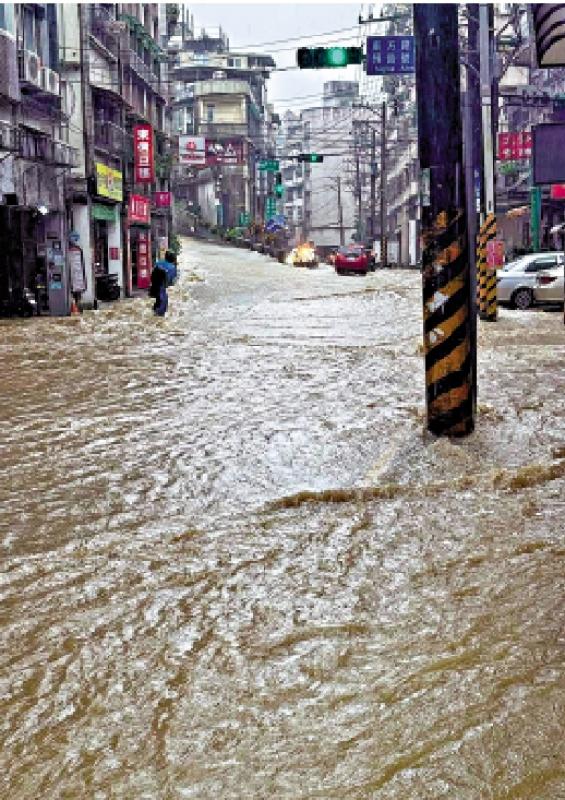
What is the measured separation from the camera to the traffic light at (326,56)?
69.5 ft

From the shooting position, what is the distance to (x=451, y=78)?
7695 mm

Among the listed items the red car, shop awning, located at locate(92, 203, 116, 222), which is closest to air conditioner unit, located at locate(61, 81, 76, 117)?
shop awning, located at locate(92, 203, 116, 222)

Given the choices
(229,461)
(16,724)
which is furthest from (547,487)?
(16,724)

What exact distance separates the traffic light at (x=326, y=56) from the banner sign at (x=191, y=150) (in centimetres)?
3303

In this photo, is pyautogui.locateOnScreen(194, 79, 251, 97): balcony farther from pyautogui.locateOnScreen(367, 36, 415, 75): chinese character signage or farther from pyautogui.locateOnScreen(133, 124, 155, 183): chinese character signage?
pyautogui.locateOnScreen(367, 36, 415, 75): chinese character signage

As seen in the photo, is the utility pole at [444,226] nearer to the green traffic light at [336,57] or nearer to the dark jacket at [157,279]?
the green traffic light at [336,57]

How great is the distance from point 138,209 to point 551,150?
84.4 ft

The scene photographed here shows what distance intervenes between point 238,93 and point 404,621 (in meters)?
78.1

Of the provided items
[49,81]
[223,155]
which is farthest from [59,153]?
[223,155]

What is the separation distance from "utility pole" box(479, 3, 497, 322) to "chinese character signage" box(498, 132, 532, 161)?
55.4 feet

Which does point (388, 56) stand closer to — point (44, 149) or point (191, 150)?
point (44, 149)

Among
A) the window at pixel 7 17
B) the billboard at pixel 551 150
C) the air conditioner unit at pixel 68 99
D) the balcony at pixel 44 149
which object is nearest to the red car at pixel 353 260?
the air conditioner unit at pixel 68 99

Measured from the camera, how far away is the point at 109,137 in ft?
123

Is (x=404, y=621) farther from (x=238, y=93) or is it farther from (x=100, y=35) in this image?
(x=238, y=93)
